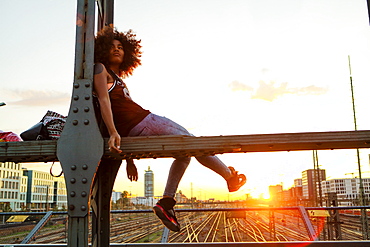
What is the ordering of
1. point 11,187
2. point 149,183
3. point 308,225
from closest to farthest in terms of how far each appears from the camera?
point 308,225 < point 11,187 < point 149,183

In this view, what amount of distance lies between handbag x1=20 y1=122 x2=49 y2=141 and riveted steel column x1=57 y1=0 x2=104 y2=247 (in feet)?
1.01

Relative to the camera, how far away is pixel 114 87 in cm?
274

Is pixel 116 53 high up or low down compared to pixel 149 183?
down

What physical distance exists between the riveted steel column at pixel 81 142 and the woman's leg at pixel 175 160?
0.44 meters

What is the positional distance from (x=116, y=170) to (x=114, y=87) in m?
0.68

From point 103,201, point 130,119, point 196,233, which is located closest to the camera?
point 130,119

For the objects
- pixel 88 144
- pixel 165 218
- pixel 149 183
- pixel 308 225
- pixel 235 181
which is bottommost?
pixel 308 225

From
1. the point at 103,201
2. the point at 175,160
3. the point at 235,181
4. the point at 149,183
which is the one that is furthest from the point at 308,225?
the point at 149,183

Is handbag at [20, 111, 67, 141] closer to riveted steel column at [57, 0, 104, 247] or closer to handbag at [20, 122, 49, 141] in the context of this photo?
handbag at [20, 122, 49, 141]

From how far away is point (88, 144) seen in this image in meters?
2.26

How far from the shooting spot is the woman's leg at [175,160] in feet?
8.59

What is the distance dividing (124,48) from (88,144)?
1161mm

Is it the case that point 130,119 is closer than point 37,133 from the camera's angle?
No

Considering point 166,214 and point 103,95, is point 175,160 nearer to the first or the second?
point 166,214
